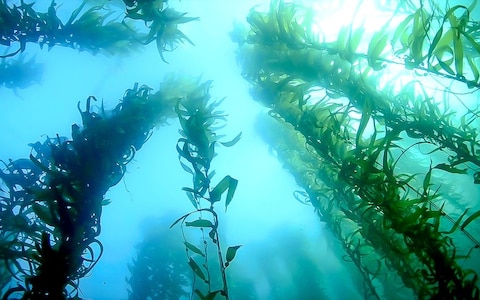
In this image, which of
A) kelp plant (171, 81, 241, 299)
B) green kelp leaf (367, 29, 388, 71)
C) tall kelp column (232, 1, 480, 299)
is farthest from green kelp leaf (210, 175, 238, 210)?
green kelp leaf (367, 29, 388, 71)

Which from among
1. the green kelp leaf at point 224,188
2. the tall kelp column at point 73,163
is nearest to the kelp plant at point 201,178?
the green kelp leaf at point 224,188

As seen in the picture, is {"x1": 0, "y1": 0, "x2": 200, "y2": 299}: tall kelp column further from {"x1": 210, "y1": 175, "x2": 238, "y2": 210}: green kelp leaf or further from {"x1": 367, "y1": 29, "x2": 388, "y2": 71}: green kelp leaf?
{"x1": 367, "y1": 29, "x2": 388, "y2": 71}: green kelp leaf

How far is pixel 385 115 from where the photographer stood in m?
2.92

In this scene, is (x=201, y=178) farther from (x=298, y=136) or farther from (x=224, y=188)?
(x=298, y=136)

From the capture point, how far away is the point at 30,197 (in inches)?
142

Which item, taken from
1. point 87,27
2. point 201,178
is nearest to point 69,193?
point 201,178

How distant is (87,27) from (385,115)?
426 centimetres

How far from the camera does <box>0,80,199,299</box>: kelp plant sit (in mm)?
2401

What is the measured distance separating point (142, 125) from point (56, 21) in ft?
6.57

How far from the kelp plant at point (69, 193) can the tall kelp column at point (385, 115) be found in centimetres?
183

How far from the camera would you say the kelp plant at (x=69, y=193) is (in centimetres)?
240

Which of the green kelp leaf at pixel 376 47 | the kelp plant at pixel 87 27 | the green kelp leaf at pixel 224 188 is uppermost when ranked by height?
the kelp plant at pixel 87 27

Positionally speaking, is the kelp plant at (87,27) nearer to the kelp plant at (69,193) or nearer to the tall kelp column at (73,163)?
the tall kelp column at (73,163)

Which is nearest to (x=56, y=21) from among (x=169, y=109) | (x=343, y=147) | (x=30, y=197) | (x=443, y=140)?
(x=169, y=109)
